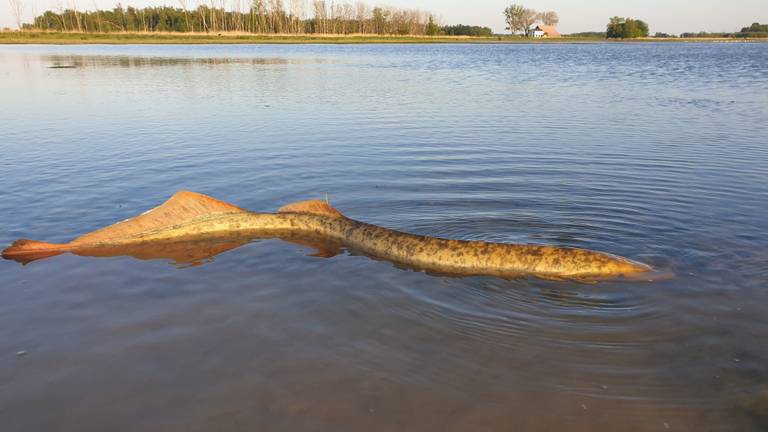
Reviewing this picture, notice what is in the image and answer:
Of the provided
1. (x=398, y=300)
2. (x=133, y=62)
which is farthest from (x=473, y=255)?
(x=133, y=62)

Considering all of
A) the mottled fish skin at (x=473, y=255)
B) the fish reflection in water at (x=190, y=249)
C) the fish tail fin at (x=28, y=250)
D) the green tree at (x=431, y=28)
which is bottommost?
the fish reflection in water at (x=190, y=249)

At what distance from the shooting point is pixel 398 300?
4707 mm

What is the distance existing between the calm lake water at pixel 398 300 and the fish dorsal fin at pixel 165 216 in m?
0.45

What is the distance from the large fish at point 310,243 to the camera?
16.9 feet

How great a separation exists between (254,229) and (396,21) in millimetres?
116479

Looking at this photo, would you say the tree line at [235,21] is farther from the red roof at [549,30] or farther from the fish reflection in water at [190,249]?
the fish reflection in water at [190,249]

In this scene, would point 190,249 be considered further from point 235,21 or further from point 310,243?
point 235,21

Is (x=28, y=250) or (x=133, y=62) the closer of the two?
(x=28, y=250)

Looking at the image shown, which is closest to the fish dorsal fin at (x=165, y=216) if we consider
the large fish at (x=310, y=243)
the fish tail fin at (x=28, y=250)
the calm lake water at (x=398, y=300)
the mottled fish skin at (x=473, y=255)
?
the large fish at (x=310, y=243)

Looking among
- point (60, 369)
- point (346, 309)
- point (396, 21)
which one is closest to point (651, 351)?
point (346, 309)

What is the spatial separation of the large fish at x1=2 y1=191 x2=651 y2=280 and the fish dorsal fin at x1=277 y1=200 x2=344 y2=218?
0.04 ft

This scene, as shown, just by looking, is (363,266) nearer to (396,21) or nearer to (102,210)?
(102,210)

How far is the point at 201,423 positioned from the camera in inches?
125

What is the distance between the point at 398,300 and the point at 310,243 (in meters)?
1.75
